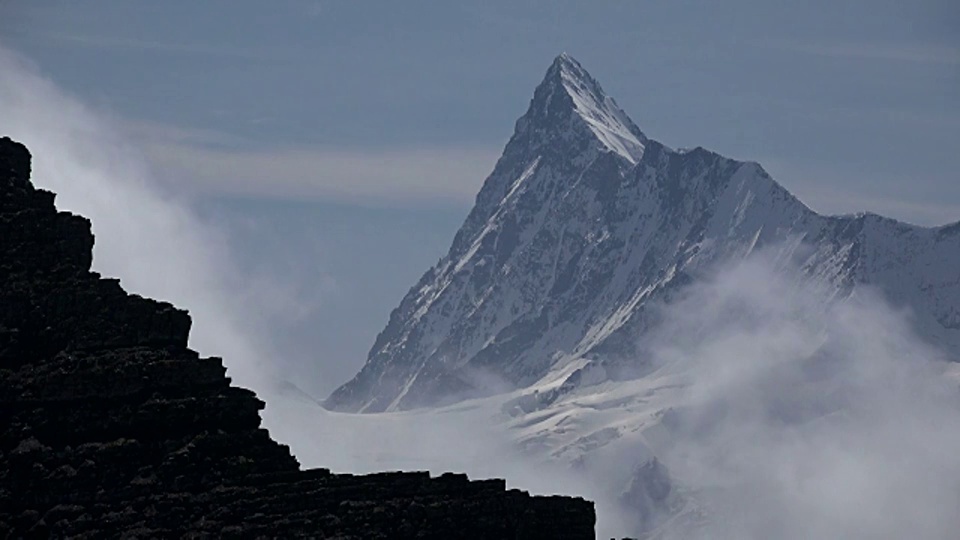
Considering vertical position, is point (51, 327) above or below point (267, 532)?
above

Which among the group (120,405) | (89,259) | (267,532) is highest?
(89,259)

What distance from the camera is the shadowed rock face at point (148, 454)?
425 feet

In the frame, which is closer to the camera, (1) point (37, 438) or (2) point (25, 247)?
(1) point (37, 438)

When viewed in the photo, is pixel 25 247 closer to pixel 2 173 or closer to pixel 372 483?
pixel 2 173

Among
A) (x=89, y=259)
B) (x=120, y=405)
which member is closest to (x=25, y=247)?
(x=89, y=259)

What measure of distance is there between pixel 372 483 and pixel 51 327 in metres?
18.2

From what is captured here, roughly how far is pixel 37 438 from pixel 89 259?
12478 mm

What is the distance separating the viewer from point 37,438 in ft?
A: 433

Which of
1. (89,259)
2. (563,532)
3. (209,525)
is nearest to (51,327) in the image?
(89,259)

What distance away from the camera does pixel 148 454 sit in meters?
132

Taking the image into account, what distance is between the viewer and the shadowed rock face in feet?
425

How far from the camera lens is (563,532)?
137 m

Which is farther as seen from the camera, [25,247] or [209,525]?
[25,247]

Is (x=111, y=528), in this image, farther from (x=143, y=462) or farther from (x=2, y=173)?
(x=2, y=173)
